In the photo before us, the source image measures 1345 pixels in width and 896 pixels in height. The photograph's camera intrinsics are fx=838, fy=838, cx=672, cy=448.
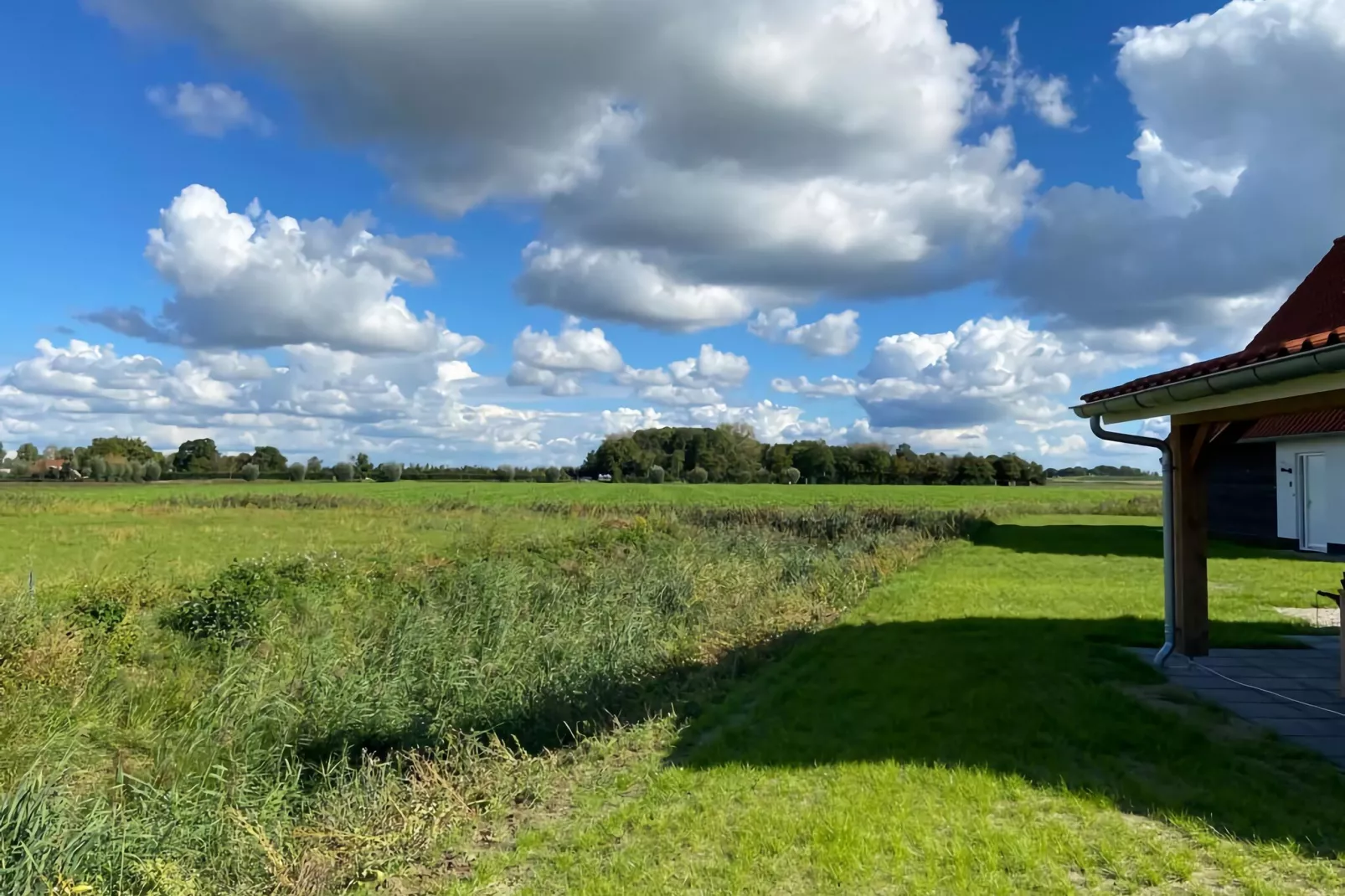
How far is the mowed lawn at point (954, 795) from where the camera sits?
3430mm

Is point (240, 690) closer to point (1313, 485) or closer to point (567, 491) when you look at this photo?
point (1313, 485)

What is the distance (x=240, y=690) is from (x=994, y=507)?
30.1 m

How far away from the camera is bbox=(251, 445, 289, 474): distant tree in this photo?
88.1 m

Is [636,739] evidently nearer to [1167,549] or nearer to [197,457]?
[1167,549]

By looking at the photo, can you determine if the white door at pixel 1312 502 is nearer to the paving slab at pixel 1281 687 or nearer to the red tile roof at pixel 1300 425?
the red tile roof at pixel 1300 425

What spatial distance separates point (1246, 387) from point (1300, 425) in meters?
14.3

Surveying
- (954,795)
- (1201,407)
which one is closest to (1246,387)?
→ (1201,407)

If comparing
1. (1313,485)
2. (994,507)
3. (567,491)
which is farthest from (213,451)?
(1313,485)

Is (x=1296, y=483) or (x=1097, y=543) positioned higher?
(x=1296, y=483)

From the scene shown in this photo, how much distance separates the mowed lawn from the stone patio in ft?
0.83

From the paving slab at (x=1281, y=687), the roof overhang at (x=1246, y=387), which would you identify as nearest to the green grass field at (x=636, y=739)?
the paving slab at (x=1281, y=687)

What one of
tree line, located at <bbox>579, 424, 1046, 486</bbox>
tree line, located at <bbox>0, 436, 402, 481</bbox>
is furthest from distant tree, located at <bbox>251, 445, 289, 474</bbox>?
tree line, located at <bbox>579, 424, 1046, 486</bbox>

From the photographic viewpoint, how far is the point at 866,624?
9117 mm

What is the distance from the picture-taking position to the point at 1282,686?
6.14m
